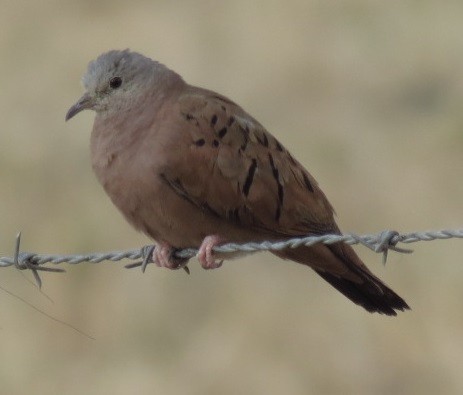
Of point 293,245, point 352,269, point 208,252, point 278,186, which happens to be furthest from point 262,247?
point 352,269

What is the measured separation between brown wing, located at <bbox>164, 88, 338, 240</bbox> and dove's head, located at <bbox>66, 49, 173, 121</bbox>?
28 cm

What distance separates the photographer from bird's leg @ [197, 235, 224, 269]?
603cm

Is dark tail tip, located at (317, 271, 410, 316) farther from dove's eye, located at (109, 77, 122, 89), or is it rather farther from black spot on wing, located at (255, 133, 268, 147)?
dove's eye, located at (109, 77, 122, 89)

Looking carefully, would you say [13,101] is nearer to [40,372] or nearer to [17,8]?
[17,8]

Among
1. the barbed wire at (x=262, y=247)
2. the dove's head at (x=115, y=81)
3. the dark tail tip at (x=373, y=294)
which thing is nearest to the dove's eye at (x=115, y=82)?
the dove's head at (x=115, y=81)

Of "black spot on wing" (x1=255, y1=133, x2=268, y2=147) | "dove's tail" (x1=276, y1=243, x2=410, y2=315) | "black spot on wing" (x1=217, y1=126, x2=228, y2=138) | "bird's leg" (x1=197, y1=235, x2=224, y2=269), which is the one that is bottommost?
"bird's leg" (x1=197, y1=235, x2=224, y2=269)

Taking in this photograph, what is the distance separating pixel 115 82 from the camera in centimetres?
652

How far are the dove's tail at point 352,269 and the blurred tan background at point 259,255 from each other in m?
3.02

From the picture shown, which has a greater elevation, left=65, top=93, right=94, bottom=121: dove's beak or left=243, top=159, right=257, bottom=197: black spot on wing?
left=65, top=93, right=94, bottom=121: dove's beak

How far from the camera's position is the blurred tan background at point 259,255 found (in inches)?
374

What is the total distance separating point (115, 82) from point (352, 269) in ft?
4.35

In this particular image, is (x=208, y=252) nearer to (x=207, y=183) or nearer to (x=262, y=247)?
(x=207, y=183)

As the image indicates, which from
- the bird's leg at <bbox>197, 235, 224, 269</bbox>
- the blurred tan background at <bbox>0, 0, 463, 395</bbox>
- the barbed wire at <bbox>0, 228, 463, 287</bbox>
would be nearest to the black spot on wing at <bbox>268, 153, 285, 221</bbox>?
the bird's leg at <bbox>197, 235, 224, 269</bbox>

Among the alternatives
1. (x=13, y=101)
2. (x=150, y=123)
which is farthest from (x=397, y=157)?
(x=150, y=123)
